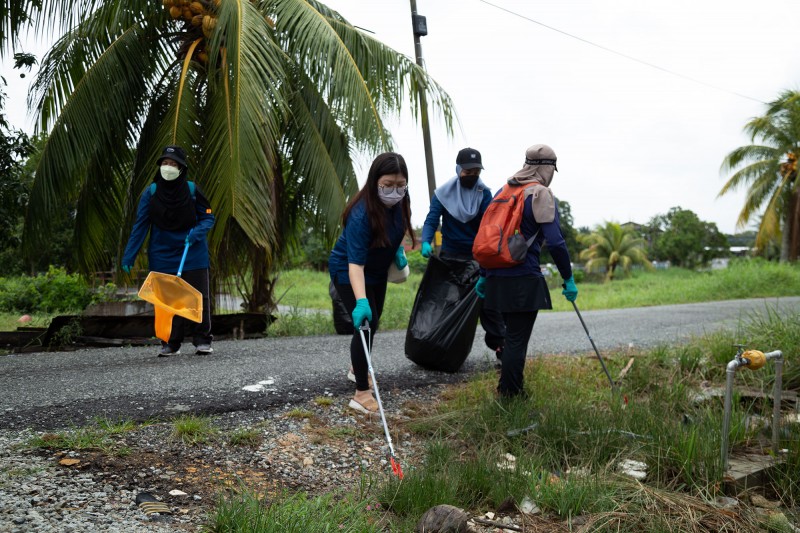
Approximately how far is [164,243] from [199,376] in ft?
4.54

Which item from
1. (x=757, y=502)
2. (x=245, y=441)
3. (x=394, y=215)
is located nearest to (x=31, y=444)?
(x=245, y=441)

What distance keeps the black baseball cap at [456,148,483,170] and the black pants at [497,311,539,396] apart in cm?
130

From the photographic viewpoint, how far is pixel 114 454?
311 centimetres

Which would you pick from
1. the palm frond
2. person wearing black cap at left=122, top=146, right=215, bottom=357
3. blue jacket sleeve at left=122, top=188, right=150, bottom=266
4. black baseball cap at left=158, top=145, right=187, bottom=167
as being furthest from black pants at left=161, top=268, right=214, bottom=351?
the palm frond

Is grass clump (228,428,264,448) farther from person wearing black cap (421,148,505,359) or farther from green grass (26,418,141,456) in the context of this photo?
person wearing black cap (421,148,505,359)

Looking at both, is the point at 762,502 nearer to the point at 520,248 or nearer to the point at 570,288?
the point at 570,288

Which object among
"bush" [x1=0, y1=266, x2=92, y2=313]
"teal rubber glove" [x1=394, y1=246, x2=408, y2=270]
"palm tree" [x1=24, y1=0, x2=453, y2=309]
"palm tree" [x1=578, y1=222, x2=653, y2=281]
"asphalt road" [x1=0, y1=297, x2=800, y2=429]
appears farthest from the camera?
"palm tree" [x1=578, y1=222, x2=653, y2=281]

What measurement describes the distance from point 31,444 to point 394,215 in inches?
90.2

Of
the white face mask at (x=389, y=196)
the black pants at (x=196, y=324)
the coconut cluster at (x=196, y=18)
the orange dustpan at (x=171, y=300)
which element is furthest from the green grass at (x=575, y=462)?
the coconut cluster at (x=196, y=18)

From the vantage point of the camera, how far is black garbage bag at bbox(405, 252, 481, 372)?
5.11m

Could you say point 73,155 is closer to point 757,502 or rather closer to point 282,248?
point 282,248

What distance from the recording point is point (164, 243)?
225 inches

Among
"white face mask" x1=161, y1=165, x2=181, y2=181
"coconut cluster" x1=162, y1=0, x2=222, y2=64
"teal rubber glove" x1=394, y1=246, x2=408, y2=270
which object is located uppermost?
"coconut cluster" x1=162, y1=0, x2=222, y2=64

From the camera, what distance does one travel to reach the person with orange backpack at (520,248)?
13.0 feet
